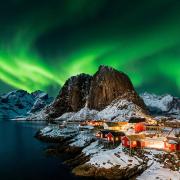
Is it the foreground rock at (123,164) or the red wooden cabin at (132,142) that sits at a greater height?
the red wooden cabin at (132,142)

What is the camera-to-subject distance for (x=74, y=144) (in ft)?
291

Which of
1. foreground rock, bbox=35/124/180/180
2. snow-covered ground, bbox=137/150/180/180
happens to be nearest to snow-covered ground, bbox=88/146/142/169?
foreground rock, bbox=35/124/180/180

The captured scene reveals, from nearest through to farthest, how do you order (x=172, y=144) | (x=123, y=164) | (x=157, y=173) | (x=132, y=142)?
1. (x=157, y=173)
2. (x=123, y=164)
3. (x=172, y=144)
4. (x=132, y=142)

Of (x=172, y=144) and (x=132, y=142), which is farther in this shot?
(x=132, y=142)

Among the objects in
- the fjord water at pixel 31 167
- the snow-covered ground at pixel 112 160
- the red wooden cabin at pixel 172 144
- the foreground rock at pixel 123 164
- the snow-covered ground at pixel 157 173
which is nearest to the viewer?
the snow-covered ground at pixel 157 173

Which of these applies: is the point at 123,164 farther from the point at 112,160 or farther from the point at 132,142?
the point at 132,142

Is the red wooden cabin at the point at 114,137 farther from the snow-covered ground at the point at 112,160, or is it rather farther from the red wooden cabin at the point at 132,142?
the snow-covered ground at the point at 112,160

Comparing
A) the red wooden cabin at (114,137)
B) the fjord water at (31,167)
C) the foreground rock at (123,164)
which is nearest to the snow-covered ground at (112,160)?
the foreground rock at (123,164)

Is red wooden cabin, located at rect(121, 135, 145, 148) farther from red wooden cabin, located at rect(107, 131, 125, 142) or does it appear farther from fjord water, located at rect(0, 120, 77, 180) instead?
fjord water, located at rect(0, 120, 77, 180)

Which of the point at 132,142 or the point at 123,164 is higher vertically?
the point at 132,142

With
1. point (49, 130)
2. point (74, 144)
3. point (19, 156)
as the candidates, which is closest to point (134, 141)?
point (74, 144)

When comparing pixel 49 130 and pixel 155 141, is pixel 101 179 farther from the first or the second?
pixel 49 130

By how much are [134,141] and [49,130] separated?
3012 inches

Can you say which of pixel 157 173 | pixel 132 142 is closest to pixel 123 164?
pixel 157 173
